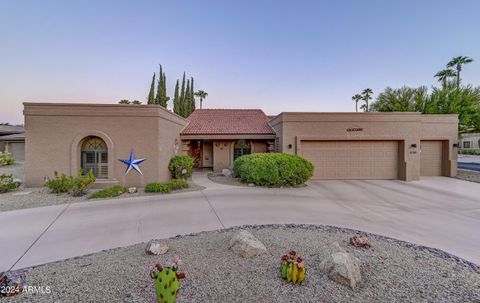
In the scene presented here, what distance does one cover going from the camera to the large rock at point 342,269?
314 centimetres

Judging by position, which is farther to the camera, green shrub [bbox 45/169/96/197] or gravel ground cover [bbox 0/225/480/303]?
green shrub [bbox 45/169/96/197]

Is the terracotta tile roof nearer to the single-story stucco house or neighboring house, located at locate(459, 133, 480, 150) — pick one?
the single-story stucco house

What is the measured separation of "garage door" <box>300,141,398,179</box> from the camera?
43.4ft

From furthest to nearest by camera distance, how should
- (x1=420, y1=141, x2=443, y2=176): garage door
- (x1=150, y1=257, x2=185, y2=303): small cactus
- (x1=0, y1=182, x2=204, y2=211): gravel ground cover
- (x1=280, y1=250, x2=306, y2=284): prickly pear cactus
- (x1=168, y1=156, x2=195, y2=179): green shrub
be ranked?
(x1=420, y1=141, x2=443, y2=176): garage door < (x1=168, y1=156, x2=195, y2=179): green shrub < (x1=0, y1=182, x2=204, y2=211): gravel ground cover < (x1=280, y1=250, x2=306, y2=284): prickly pear cactus < (x1=150, y1=257, x2=185, y2=303): small cactus

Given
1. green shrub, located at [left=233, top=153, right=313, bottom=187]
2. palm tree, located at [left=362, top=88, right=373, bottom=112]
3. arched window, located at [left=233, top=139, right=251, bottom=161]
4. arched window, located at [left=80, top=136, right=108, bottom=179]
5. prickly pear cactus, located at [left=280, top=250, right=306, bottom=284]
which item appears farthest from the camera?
palm tree, located at [left=362, top=88, right=373, bottom=112]

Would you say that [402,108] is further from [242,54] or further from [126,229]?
[126,229]

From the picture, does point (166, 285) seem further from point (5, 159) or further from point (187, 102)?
point (187, 102)

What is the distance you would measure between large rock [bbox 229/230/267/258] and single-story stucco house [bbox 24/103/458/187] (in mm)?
8049

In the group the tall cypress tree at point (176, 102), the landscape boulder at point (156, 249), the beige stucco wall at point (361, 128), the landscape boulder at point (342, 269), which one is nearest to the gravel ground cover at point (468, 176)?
the beige stucco wall at point (361, 128)

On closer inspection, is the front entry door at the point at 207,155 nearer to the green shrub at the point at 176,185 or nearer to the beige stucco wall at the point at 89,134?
the beige stucco wall at the point at 89,134

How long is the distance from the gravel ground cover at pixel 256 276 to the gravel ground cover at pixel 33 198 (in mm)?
5576

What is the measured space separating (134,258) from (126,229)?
2010 mm

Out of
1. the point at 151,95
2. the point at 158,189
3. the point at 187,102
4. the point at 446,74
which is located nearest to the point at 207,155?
the point at 158,189

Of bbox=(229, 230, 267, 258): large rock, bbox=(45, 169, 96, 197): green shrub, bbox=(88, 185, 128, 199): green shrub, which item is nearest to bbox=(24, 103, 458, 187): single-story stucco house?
bbox=(45, 169, 96, 197): green shrub
